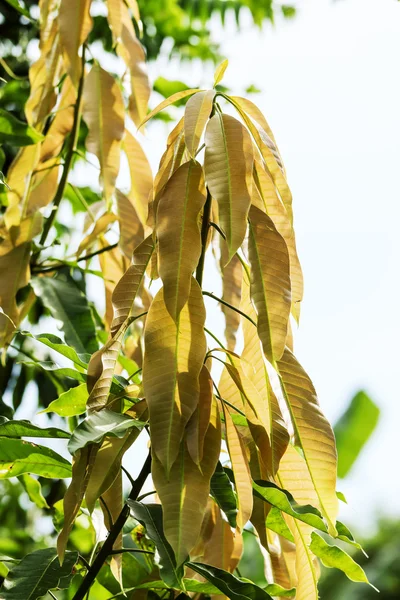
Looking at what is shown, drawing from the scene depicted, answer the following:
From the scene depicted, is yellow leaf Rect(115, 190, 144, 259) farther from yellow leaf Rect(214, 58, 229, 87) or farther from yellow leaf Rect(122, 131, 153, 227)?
yellow leaf Rect(214, 58, 229, 87)

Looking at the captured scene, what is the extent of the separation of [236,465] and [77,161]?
131cm

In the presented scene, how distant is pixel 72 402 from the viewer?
2.59ft

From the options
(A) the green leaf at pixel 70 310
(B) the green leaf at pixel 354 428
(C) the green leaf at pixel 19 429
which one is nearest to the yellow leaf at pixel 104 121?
(A) the green leaf at pixel 70 310

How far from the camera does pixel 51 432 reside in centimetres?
81

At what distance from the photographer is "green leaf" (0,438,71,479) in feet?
2.59

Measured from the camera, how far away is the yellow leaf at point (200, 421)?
Answer: 654 millimetres

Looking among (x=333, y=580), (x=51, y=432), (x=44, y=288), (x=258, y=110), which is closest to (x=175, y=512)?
(x=51, y=432)

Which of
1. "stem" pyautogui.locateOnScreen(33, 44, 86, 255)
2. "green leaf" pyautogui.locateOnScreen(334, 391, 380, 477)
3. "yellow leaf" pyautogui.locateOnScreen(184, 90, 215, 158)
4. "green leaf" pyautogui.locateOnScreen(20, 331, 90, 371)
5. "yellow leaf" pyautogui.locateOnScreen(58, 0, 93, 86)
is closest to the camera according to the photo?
"yellow leaf" pyautogui.locateOnScreen(184, 90, 215, 158)

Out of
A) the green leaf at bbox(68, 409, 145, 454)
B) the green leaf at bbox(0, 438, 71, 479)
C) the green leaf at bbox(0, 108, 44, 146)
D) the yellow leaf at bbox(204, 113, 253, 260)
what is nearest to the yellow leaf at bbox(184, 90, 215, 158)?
the yellow leaf at bbox(204, 113, 253, 260)

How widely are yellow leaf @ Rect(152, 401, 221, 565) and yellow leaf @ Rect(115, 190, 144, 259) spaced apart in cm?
51

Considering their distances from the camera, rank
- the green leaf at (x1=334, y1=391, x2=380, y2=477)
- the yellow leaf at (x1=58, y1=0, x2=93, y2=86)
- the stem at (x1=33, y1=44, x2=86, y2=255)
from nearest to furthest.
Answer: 1. the yellow leaf at (x1=58, y1=0, x2=93, y2=86)
2. the stem at (x1=33, y1=44, x2=86, y2=255)
3. the green leaf at (x1=334, y1=391, x2=380, y2=477)

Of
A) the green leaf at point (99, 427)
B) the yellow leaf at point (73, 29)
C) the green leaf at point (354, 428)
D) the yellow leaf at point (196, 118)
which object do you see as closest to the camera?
the green leaf at point (99, 427)

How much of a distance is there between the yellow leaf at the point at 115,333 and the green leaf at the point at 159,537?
0.12m

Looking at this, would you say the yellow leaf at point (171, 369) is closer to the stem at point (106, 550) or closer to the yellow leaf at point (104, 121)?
the stem at point (106, 550)
